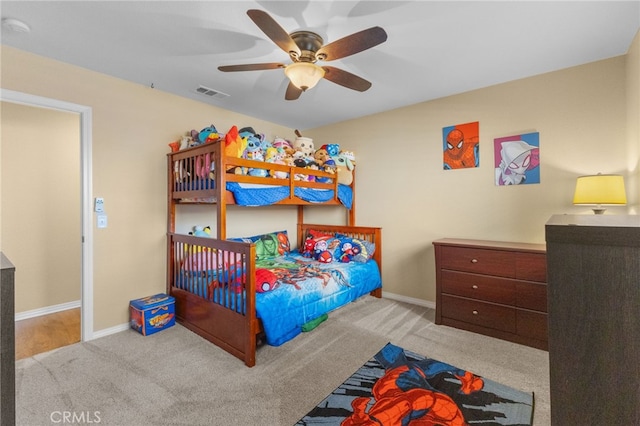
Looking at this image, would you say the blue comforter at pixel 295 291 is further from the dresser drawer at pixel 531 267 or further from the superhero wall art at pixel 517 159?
the superhero wall art at pixel 517 159

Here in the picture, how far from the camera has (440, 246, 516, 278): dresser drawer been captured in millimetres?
2574

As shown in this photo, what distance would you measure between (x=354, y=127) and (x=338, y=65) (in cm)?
163

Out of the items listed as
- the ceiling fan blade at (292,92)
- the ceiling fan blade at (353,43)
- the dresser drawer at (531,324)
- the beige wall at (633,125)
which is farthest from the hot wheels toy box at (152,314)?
the beige wall at (633,125)

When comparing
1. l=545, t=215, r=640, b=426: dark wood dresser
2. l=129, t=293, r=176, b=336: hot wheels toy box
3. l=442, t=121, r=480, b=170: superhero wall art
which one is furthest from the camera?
l=442, t=121, r=480, b=170: superhero wall art

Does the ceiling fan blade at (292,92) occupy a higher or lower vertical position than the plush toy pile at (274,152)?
higher

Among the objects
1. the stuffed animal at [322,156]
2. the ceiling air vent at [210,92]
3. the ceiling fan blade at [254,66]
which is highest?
the ceiling air vent at [210,92]

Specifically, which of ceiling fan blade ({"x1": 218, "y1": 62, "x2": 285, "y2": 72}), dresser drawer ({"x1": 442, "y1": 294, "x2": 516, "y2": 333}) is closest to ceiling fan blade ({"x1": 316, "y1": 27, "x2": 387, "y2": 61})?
ceiling fan blade ({"x1": 218, "y1": 62, "x2": 285, "y2": 72})

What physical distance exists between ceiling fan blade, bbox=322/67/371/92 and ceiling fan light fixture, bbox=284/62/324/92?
0.14 meters

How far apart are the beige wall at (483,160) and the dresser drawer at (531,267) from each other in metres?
0.43

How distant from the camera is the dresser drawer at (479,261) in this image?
2574mm

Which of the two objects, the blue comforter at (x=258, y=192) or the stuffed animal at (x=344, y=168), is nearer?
the blue comforter at (x=258, y=192)

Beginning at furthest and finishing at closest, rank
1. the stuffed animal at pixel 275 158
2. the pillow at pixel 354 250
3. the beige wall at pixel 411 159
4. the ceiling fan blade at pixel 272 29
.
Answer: the pillow at pixel 354 250 < the stuffed animal at pixel 275 158 < the beige wall at pixel 411 159 < the ceiling fan blade at pixel 272 29

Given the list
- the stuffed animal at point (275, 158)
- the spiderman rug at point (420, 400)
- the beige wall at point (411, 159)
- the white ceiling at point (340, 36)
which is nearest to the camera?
the spiderman rug at point (420, 400)

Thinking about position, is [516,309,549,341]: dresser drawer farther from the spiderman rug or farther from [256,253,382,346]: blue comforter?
[256,253,382,346]: blue comforter
